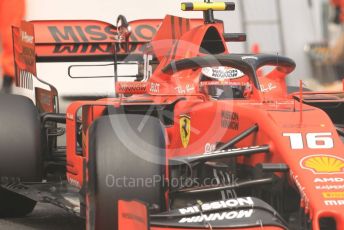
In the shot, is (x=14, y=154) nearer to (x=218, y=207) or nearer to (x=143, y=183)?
(x=143, y=183)

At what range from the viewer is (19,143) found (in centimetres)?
802

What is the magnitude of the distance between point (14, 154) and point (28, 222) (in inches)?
32.8

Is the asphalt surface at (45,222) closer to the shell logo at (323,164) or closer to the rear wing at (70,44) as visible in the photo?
the rear wing at (70,44)

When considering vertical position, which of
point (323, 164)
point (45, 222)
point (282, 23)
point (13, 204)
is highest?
point (282, 23)

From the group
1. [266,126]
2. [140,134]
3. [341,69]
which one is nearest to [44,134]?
[140,134]

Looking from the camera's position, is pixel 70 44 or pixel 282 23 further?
pixel 282 23

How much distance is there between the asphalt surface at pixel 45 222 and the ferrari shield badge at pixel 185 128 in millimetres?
1406

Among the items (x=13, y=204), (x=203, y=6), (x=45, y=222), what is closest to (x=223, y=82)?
(x=203, y=6)

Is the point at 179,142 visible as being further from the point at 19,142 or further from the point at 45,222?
the point at 45,222

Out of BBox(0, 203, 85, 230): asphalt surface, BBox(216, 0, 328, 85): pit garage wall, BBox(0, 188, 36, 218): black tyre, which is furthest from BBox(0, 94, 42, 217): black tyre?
BBox(216, 0, 328, 85): pit garage wall

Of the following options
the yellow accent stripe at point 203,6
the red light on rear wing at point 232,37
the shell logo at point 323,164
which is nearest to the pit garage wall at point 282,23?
the red light on rear wing at point 232,37

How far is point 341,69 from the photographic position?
14352mm

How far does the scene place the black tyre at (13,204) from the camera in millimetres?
8664

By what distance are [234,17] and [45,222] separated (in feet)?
28.3
